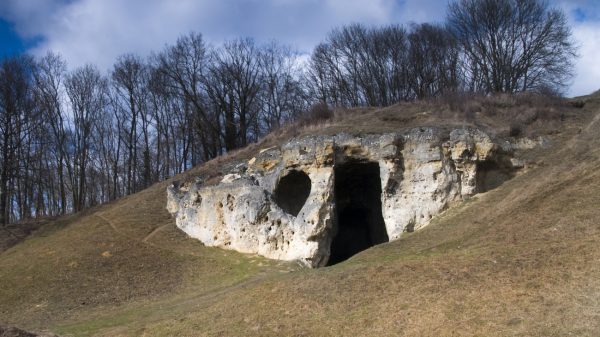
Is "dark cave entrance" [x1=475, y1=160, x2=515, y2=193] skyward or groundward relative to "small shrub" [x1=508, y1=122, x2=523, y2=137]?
groundward

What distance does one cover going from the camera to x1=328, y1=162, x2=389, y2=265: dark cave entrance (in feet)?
94.0

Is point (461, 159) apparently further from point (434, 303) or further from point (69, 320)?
point (69, 320)

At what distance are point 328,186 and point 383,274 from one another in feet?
31.4

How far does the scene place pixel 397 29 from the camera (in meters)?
49.8

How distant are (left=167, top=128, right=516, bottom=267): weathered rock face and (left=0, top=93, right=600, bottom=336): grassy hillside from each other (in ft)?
3.83

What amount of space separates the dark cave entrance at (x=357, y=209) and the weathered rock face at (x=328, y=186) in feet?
0.60

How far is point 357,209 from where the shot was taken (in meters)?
31.0

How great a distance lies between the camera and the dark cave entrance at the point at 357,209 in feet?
94.0

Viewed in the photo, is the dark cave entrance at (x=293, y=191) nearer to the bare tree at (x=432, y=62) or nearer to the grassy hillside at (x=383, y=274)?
the grassy hillside at (x=383, y=274)

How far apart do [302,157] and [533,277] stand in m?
14.0

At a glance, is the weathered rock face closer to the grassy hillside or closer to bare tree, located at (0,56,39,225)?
the grassy hillside

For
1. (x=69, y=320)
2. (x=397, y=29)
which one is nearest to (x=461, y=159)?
(x=69, y=320)

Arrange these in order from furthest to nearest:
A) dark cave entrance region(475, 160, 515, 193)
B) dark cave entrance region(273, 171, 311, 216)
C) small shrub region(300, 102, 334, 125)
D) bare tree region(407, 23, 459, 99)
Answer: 1. bare tree region(407, 23, 459, 99)
2. small shrub region(300, 102, 334, 125)
3. dark cave entrance region(273, 171, 311, 216)
4. dark cave entrance region(475, 160, 515, 193)

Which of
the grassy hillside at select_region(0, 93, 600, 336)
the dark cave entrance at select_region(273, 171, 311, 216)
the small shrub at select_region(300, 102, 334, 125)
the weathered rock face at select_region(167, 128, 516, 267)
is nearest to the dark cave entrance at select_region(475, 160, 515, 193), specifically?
the weathered rock face at select_region(167, 128, 516, 267)
